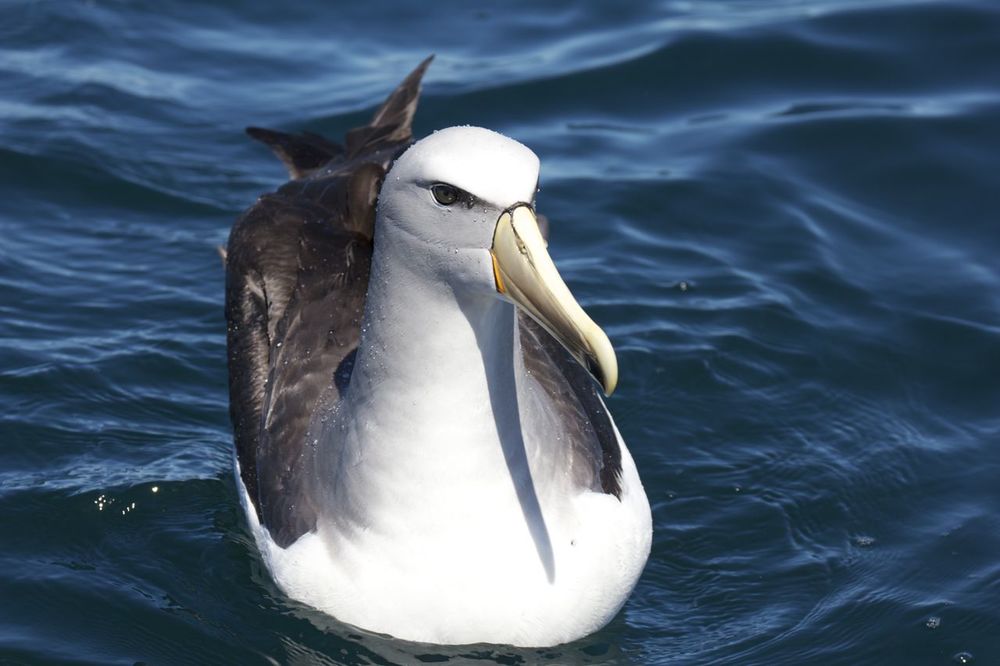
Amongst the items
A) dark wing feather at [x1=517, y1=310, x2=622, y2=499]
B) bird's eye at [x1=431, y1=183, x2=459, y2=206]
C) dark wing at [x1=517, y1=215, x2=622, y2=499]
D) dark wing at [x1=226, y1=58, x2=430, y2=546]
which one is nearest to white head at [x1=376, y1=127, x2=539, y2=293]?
bird's eye at [x1=431, y1=183, x2=459, y2=206]

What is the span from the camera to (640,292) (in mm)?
10086

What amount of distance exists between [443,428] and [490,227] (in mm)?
964

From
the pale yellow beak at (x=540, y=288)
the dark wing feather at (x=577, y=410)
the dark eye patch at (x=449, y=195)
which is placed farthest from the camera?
the dark wing feather at (x=577, y=410)

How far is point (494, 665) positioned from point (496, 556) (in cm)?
55

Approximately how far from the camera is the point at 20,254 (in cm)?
1027

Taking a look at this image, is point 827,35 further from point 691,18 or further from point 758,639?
point 758,639

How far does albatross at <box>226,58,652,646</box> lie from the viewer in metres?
5.44

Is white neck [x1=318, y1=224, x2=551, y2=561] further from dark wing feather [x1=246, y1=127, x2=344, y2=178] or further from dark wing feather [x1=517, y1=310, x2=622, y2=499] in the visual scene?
dark wing feather [x1=246, y1=127, x2=344, y2=178]

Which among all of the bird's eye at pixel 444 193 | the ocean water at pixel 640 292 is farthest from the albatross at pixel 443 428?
the ocean water at pixel 640 292

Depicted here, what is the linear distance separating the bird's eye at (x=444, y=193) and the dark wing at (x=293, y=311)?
162 centimetres

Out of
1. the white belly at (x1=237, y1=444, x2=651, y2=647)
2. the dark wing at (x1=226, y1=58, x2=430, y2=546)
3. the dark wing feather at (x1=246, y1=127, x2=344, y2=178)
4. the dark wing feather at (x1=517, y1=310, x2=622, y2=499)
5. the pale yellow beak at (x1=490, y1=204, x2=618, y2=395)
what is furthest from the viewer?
the dark wing feather at (x1=246, y1=127, x2=344, y2=178)

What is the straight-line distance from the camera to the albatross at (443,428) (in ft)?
17.8

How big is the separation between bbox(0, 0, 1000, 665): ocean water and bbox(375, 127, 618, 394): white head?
5.87ft

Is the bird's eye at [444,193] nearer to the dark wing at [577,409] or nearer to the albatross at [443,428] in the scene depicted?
the albatross at [443,428]
